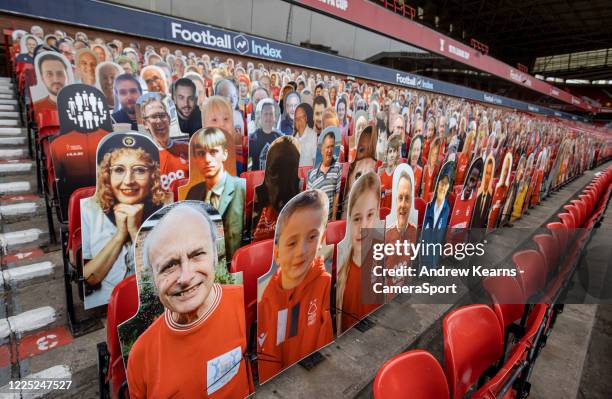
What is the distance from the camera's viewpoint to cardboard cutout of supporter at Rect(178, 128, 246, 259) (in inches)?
110

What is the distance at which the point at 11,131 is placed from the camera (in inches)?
192

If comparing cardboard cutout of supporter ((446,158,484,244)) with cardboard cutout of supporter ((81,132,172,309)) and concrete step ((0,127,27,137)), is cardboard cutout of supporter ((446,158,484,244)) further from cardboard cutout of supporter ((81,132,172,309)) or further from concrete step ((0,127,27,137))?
concrete step ((0,127,27,137))

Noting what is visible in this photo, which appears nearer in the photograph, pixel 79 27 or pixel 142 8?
pixel 79 27

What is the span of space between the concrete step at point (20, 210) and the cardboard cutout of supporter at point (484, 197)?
515 centimetres

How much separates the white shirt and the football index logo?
786 centimetres

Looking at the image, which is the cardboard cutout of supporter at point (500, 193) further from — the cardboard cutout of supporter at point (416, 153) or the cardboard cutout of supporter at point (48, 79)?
the cardboard cutout of supporter at point (48, 79)

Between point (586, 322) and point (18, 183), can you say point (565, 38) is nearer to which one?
point (586, 322)

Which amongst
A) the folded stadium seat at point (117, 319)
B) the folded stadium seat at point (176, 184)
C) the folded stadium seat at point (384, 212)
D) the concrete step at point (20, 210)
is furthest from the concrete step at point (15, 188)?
the folded stadium seat at point (384, 212)

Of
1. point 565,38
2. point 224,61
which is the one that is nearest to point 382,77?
point 224,61

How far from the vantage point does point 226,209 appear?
304 centimetres

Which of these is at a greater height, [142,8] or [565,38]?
[565,38]

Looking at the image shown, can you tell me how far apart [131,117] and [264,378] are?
179 inches

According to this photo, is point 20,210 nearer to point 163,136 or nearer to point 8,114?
point 163,136

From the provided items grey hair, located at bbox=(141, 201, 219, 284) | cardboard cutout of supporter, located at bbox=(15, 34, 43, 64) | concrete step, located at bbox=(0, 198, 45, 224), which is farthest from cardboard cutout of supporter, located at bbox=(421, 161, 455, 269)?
cardboard cutout of supporter, located at bbox=(15, 34, 43, 64)
